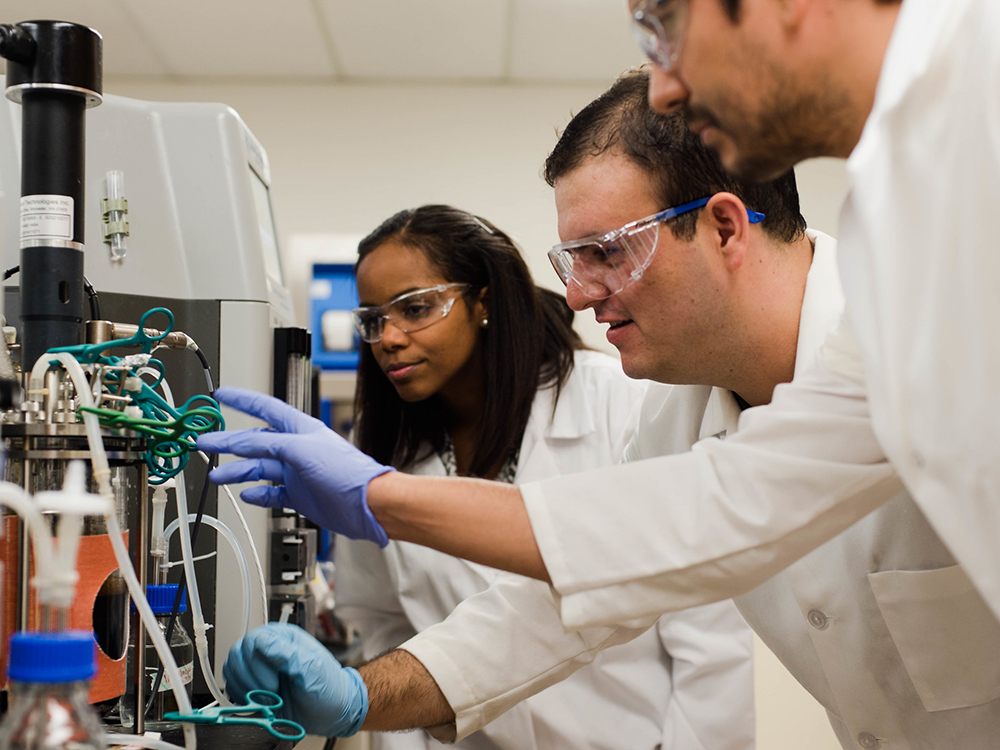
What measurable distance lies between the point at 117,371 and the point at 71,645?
0.36 m

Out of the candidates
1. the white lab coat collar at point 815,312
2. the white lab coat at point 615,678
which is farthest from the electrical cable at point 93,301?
the white lab coat collar at point 815,312

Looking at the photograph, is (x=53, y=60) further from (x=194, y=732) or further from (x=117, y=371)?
(x=194, y=732)

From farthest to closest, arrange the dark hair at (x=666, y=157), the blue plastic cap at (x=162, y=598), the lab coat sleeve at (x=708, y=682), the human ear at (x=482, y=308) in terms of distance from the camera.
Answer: the human ear at (x=482, y=308) → the lab coat sleeve at (x=708, y=682) → the dark hair at (x=666, y=157) → the blue plastic cap at (x=162, y=598)

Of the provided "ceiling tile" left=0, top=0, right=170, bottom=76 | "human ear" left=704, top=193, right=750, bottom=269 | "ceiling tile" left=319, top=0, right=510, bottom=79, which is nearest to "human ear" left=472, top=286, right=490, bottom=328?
"human ear" left=704, top=193, right=750, bottom=269

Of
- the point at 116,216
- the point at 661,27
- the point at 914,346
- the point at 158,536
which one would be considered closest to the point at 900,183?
the point at 914,346

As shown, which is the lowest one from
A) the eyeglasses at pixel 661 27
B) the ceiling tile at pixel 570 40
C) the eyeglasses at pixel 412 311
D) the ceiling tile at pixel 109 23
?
the eyeglasses at pixel 412 311

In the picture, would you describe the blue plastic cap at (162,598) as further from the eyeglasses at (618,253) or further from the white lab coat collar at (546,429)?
the white lab coat collar at (546,429)

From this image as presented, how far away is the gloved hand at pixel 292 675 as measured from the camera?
0.93 meters

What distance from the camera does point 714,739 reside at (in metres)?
1.59

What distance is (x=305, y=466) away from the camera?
87 centimetres

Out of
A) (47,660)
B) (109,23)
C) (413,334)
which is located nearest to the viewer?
(47,660)

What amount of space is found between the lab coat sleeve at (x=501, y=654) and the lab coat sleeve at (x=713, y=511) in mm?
315

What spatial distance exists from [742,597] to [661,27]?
0.85 m

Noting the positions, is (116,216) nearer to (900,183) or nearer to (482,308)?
(482,308)
